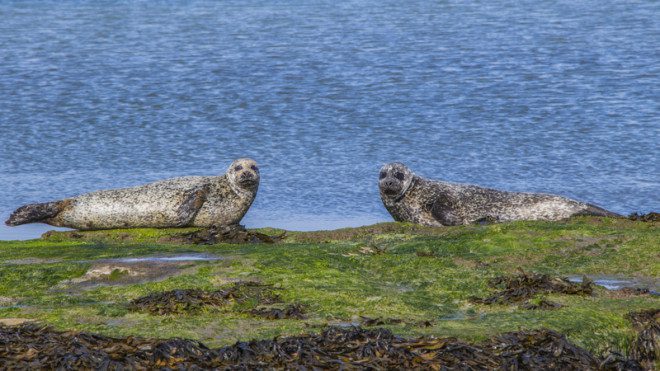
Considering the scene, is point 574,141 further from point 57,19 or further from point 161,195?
point 57,19

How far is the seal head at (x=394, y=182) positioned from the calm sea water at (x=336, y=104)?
0.39 meters

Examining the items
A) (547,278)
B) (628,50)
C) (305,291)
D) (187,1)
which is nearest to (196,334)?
(305,291)

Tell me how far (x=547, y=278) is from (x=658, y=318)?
1152mm

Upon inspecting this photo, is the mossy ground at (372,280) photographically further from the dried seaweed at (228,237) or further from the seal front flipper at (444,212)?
the seal front flipper at (444,212)

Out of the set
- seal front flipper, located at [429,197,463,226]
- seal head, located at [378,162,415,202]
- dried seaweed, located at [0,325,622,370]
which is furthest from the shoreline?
seal head, located at [378,162,415,202]

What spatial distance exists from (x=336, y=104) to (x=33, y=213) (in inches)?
357

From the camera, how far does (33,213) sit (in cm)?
1672

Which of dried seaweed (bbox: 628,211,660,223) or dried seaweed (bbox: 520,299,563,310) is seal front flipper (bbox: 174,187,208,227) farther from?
dried seaweed (bbox: 520,299,563,310)

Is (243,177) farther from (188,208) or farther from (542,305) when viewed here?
(542,305)

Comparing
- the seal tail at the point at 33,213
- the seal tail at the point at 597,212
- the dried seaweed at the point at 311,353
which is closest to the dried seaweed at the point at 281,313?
the dried seaweed at the point at 311,353

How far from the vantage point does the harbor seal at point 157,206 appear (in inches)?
659

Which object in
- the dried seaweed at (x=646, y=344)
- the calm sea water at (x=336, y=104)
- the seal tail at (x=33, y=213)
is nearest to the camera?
the dried seaweed at (x=646, y=344)

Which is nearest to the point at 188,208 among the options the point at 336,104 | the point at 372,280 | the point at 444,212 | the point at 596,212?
the point at 444,212

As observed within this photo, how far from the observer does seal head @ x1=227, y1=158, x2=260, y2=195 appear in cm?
1702
